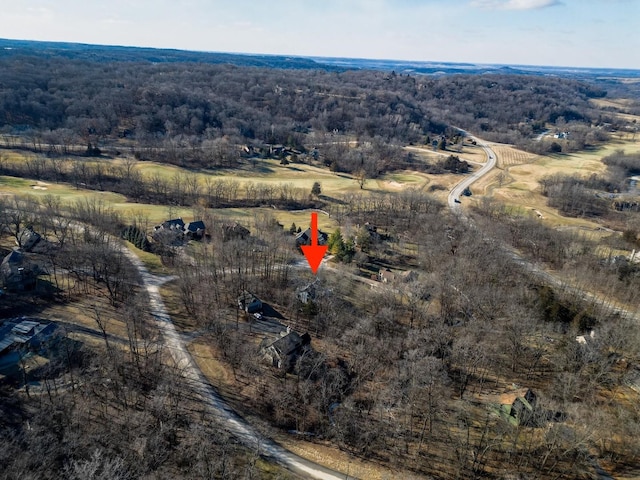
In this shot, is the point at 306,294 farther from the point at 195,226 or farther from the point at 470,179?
the point at 470,179

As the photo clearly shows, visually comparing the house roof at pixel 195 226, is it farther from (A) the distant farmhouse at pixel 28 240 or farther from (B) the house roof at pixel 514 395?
(B) the house roof at pixel 514 395

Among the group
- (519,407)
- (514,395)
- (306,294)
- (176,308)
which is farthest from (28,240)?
(519,407)

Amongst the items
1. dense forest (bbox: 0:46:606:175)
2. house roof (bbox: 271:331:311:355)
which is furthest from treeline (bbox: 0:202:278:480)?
dense forest (bbox: 0:46:606:175)

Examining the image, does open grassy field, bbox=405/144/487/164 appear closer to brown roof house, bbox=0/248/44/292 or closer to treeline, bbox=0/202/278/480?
treeline, bbox=0/202/278/480

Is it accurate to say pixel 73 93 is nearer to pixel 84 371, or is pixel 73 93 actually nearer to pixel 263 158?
pixel 263 158

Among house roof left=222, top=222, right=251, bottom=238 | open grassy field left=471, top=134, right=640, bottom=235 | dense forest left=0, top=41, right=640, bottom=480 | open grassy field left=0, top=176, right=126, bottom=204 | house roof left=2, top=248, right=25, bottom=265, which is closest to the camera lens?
dense forest left=0, top=41, right=640, bottom=480

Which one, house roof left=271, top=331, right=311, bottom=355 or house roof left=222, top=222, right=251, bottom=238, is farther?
house roof left=222, top=222, right=251, bottom=238
